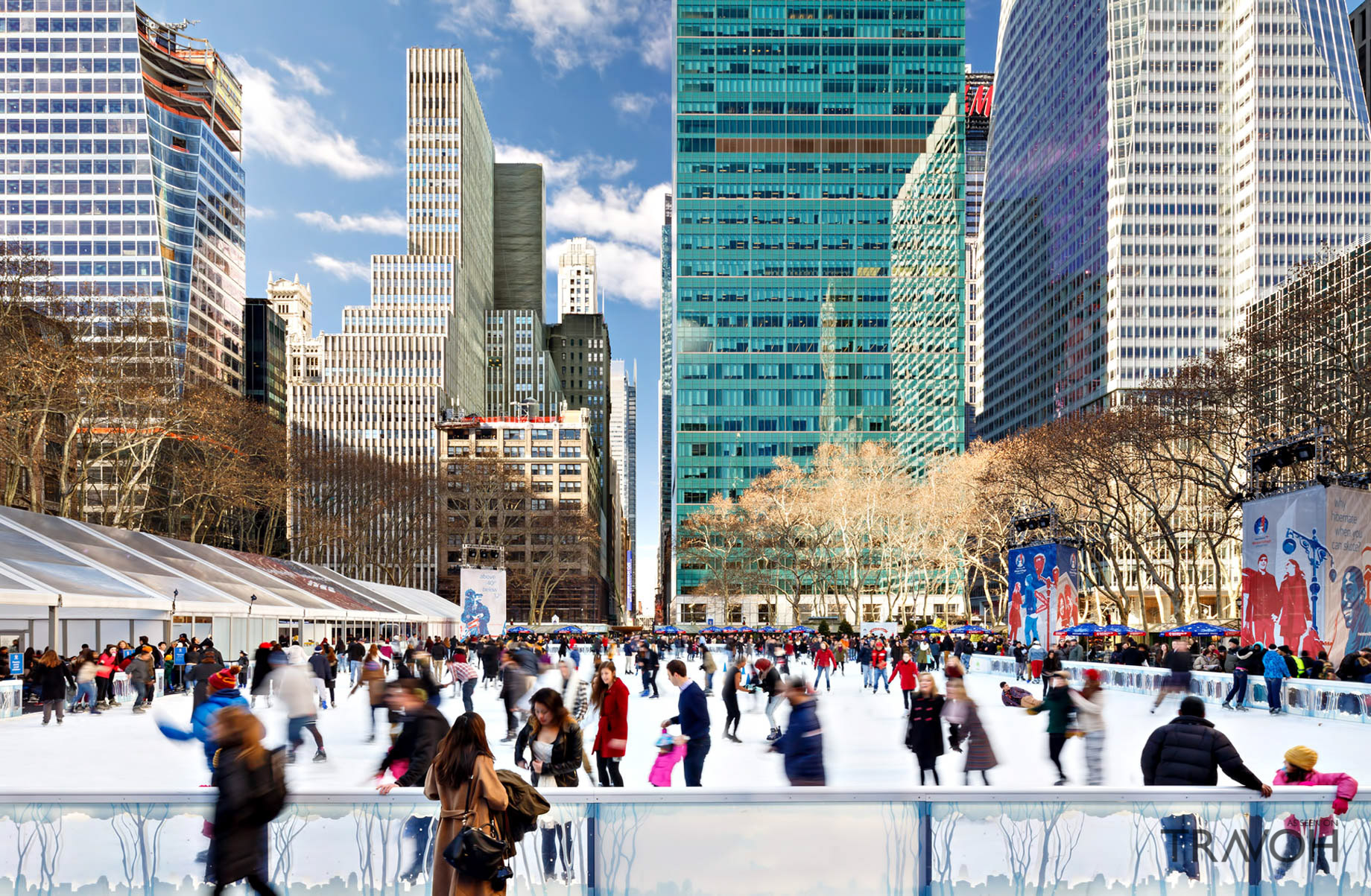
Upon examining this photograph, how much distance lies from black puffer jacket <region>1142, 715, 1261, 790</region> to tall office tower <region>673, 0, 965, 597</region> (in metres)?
109

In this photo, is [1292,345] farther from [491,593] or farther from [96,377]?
[96,377]

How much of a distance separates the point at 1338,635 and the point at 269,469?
49.5 metres

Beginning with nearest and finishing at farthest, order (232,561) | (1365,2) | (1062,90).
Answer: (232,561), (1062,90), (1365,2)

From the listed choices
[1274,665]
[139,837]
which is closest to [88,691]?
[139,837]

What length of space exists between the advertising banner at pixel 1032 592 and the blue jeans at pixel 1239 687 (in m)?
13.6

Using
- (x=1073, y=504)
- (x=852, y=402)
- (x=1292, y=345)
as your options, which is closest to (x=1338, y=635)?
(x=1292, y=345)

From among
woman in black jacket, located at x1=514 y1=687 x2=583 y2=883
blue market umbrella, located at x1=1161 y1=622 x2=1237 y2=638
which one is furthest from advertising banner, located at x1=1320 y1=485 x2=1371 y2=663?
woman in black jacket, located at x1=514 y1=687 x2=583 y2=883

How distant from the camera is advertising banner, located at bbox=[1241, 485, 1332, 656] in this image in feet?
89.2

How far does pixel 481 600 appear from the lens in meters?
48.9

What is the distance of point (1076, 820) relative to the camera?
616cm

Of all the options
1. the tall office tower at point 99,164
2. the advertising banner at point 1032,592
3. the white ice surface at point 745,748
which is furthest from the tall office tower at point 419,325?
the white ice surface at point 745,748

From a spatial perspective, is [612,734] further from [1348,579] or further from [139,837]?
[1348,579]

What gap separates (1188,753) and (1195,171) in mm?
130553

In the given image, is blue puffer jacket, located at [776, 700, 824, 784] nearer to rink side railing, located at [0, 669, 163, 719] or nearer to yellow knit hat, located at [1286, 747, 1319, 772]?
yellow knit hat, located at [1286, 747, 1319, 772]
